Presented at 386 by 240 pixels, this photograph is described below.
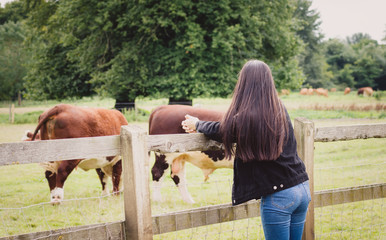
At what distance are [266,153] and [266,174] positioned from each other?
0.18 meters

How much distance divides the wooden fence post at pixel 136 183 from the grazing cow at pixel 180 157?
355 centimetres

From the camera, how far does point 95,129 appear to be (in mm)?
6613

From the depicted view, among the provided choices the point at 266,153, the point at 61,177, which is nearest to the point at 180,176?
the point at 61,177

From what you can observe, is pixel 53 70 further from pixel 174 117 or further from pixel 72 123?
pixel 174 117

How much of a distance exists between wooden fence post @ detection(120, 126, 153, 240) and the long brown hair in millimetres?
623

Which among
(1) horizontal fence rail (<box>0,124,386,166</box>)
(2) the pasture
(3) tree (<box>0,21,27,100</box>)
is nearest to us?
(1) horizontal fence rail (<box>0,124,386,166</box>)

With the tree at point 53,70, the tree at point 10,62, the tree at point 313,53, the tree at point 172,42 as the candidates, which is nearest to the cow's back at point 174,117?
the tree at point 172,42

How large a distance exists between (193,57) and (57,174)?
8.76 metres

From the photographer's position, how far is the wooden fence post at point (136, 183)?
2.47 meters

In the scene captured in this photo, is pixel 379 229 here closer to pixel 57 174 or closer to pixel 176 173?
Result: pixel 176 173

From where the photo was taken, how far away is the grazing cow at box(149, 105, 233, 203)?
20.0ft

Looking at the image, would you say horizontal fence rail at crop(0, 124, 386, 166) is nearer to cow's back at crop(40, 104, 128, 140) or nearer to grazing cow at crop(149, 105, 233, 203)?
grazing cow at crop(149, 105, 233, 203)

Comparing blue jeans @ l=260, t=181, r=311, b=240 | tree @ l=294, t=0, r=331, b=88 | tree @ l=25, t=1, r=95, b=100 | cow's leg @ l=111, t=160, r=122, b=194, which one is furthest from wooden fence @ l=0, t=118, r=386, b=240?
tree @ l=294, t=0, r=331, b=88

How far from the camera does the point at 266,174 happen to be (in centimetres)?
240
